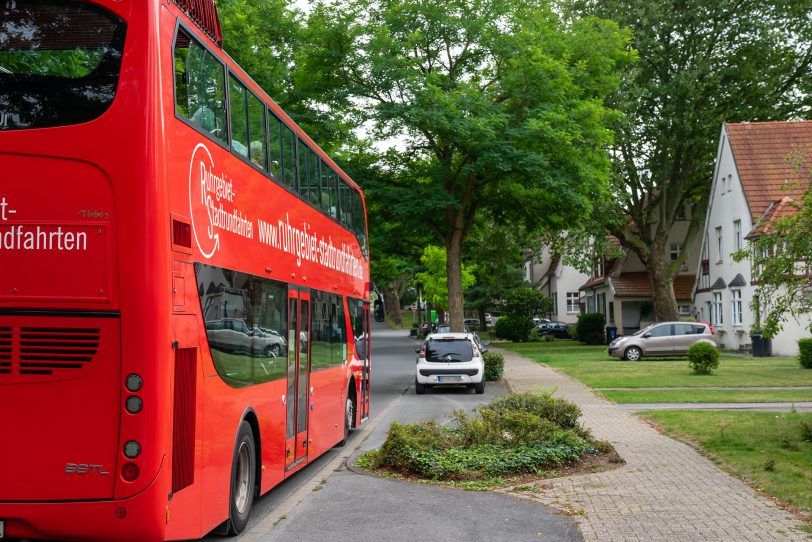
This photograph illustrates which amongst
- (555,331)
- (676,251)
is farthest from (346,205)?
(555,331)

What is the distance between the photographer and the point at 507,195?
3284cm

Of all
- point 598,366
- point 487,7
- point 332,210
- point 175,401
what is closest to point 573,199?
point 487,7

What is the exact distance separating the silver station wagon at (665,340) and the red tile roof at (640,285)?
2028 centimetres

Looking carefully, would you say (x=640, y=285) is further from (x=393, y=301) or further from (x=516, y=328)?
(x=393, y=301)

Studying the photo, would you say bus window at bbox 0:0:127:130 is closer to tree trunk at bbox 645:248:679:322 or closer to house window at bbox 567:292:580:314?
tree trunk at bbox 645:248:679:322

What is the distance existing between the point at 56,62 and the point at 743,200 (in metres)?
40.8

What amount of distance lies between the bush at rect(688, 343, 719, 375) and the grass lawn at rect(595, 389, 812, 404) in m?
5.35

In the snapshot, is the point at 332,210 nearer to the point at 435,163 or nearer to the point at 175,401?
the point at 175,401

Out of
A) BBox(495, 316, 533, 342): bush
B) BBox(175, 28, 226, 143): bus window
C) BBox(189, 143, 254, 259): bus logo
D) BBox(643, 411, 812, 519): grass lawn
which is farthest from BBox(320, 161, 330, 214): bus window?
BBox(495, 316, 533, 342): bush

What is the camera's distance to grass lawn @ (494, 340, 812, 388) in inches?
1033

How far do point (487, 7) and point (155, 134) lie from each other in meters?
25.7

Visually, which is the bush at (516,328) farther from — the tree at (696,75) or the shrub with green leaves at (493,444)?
the shrub with green leaves at (493,444)

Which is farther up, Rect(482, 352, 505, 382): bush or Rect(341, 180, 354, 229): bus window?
Rect(341, 180, 354, 229): bus window

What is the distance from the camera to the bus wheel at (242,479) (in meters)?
8.08
